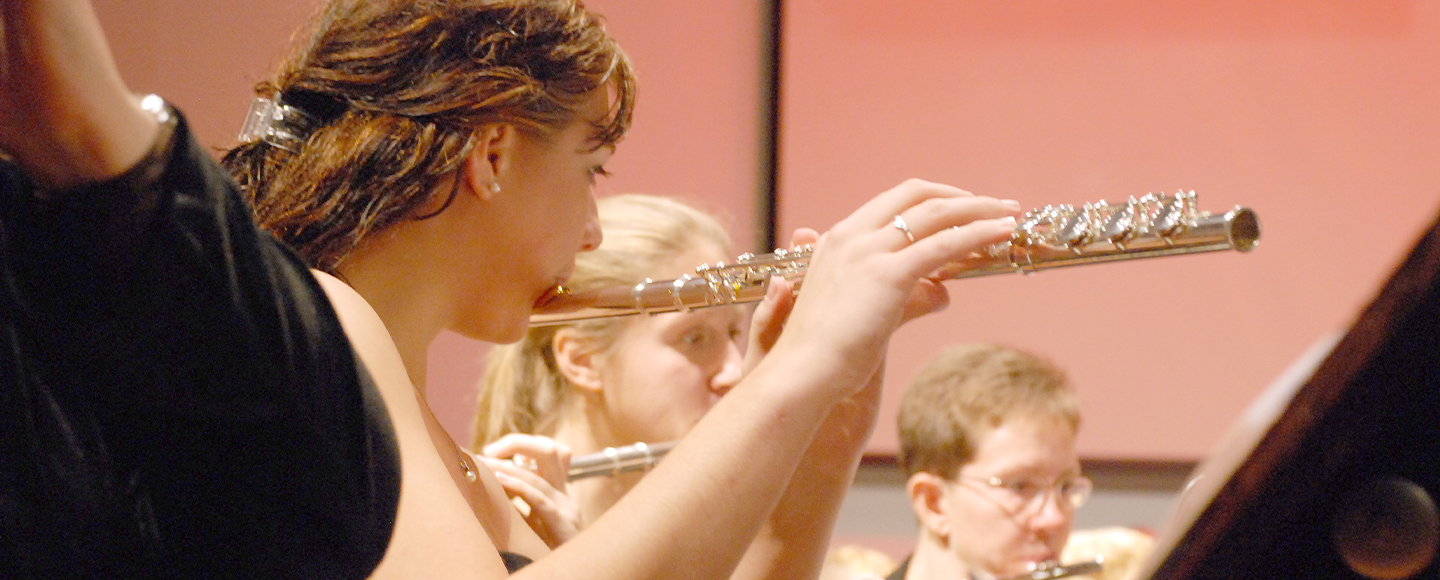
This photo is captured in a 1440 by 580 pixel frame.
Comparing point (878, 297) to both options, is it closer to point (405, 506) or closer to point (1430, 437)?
point (405, 506)

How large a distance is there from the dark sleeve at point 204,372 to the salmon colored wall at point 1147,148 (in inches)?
69.3

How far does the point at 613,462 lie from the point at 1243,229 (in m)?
0.89

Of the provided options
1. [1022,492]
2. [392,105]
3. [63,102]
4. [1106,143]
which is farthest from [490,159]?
[1106,143]

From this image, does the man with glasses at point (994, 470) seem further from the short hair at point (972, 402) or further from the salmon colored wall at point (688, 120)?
the salmon colored wall at point (688, 120)

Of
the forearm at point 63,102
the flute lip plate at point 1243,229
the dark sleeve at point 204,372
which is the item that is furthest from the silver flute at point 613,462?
the forearm at point 63,102

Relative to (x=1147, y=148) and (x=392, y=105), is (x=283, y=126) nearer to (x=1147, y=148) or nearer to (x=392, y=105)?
(x=392, y=105)

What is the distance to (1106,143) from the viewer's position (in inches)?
86.0

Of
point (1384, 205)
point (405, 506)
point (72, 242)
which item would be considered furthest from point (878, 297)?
point (1384, 205)

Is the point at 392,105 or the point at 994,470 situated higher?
the point at 392,105

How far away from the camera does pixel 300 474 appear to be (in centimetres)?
52

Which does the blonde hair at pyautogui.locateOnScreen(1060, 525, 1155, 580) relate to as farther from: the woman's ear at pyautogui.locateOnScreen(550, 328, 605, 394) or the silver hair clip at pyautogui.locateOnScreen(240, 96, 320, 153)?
the silver hair clip at pyautogui.locateOnScreen(240, 96, 320, 153)

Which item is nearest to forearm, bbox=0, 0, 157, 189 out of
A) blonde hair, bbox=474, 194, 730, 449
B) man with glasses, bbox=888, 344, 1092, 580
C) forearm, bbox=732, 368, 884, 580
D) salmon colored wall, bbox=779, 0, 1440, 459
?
forearm, bbox=732, 368, 884, 580

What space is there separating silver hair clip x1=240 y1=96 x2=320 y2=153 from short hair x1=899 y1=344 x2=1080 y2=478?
45.1 inches

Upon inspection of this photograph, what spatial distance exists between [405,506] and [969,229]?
0.42 metres
